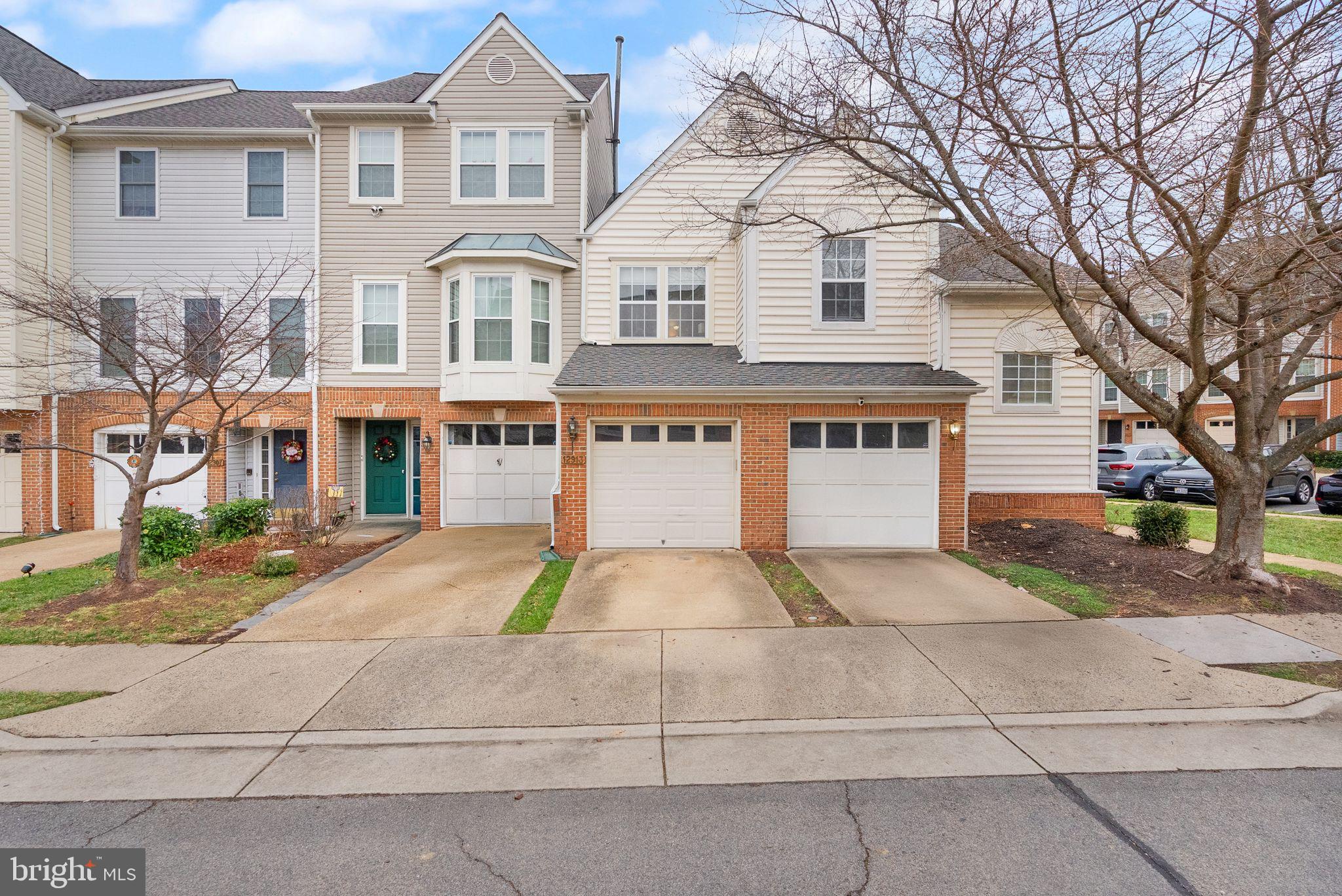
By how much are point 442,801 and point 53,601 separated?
7.33 m

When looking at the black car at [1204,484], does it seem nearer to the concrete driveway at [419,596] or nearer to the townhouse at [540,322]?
the townhouse at [540,322]

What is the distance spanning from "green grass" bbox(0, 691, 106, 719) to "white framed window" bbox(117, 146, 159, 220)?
39.7 feet

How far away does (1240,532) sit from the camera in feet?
25.0

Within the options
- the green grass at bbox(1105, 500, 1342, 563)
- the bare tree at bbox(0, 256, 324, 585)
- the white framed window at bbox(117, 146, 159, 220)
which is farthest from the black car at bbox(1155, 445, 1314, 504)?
the white framed window at bbox(117, 146, 159, 220)

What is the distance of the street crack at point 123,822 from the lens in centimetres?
322

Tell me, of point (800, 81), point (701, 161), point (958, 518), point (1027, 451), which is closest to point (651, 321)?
point (701, 161)

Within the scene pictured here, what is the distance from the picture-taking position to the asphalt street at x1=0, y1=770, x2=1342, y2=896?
2.89m

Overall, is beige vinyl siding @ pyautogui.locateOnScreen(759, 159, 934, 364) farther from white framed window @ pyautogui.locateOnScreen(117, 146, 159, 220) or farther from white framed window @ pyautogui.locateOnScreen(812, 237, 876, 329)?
white framed window @ pyautogui.locateOnScreen(117, 146, 159, 220)

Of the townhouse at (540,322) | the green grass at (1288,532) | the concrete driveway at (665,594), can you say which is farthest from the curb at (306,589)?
the green grass at (1288,532)

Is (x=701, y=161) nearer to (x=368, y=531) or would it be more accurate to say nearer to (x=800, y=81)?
(x=800, y=81)

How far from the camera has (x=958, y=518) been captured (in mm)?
9898

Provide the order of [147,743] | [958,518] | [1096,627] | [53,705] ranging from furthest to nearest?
[958,518], [1096,627], [53,705], [147,743]

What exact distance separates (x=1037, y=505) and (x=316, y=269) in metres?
15.7

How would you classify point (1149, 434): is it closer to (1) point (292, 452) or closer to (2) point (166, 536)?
(1) point (292, 452)
